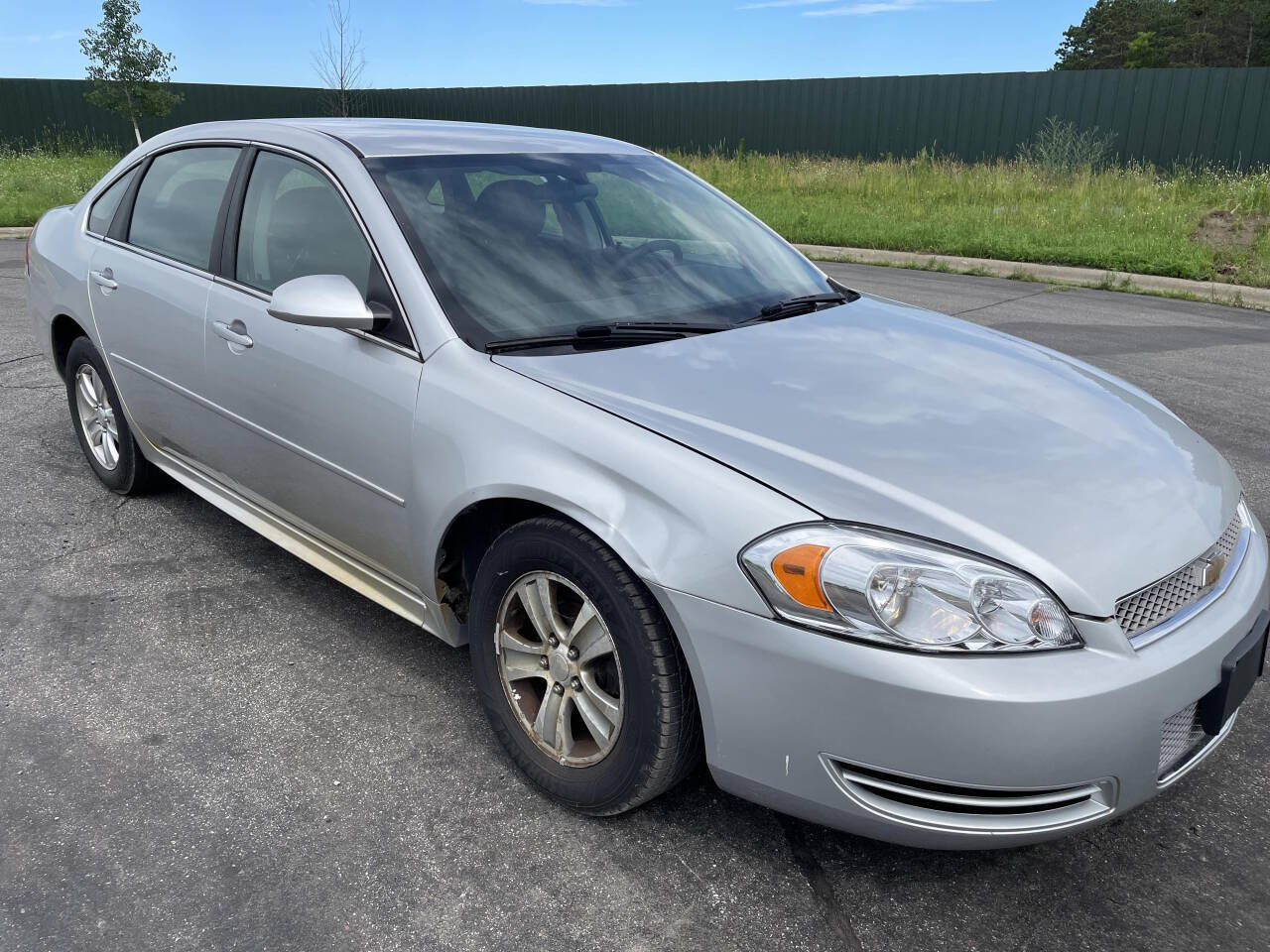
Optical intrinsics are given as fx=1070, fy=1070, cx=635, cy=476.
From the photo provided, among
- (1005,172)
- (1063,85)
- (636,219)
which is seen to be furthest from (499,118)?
(636,219)

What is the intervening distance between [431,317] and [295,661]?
1286mm

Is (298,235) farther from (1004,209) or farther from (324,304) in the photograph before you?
(1004,209)

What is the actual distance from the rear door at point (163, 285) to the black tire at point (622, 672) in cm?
168

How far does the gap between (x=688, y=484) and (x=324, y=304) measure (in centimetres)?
122

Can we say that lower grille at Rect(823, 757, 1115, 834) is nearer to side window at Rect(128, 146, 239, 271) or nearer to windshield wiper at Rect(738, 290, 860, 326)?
windshield wiper at Rect(738, 290, 860, 326)

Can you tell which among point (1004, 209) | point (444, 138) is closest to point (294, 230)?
point (444, 138)

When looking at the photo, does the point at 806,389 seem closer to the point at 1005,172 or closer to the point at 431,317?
the point at 431,317

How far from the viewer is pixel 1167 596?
2.28 meters

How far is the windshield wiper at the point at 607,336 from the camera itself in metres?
2.85

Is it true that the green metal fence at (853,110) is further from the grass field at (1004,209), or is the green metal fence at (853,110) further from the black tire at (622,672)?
the black tire at (622,672)

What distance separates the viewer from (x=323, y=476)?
3.20m

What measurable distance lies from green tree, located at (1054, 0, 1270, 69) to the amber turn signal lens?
66.3 m

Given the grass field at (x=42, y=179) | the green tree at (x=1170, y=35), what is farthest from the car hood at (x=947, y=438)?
the green tree at (x=1170, y=35)

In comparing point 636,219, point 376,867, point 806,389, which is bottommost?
point 376,867
